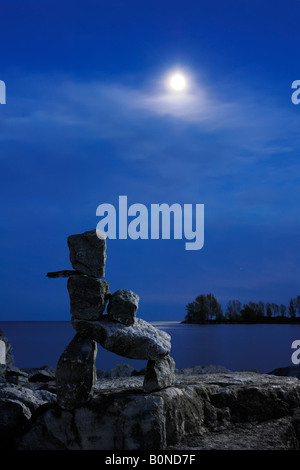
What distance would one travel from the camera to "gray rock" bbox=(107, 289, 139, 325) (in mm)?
8531

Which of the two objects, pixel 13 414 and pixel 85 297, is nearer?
pixel 85 297

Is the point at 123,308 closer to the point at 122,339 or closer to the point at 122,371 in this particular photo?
the point at 122,339

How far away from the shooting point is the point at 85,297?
27.8ft

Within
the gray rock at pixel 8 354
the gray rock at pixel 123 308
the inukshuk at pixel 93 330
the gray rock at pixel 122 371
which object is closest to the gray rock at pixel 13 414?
the inukshuk at pixel 93 330

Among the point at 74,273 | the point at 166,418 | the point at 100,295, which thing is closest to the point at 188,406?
the point at 166,418

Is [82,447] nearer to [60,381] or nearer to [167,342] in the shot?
[60,381]

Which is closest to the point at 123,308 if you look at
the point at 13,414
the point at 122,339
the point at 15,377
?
the point at 122,339

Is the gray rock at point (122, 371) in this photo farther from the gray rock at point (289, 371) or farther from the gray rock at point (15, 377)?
the gray rock at point (289, 371)

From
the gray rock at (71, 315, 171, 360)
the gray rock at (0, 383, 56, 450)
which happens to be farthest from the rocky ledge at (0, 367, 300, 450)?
the gray rock at (71, 315, 171, 360)

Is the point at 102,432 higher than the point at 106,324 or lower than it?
lower

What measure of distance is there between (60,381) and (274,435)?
3918 millimetres

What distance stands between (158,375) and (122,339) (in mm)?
899

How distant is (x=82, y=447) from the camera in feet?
26.6
